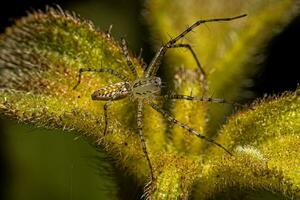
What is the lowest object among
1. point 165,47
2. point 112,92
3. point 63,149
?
point 63,149

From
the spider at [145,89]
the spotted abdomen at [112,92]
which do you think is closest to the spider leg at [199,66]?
the spider at [145,89]

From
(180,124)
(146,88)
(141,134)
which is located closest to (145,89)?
(146,88)

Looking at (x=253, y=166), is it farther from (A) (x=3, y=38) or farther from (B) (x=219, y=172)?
(A) (x=3, y=38)

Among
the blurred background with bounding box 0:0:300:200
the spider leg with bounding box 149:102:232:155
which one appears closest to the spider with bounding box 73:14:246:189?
the spider leg with bounding box 149:102:232:155

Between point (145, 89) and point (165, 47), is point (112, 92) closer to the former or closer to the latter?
point (145, 89)

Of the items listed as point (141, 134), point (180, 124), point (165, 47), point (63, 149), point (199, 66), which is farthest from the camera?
point (63, 149)

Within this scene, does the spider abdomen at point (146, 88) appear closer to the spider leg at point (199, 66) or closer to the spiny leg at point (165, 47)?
the spiny leg at point (165, 47)

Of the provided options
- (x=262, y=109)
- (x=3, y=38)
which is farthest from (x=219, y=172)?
(x=3, y=38)
